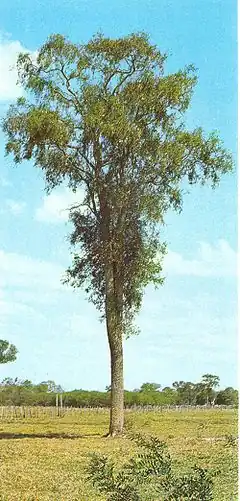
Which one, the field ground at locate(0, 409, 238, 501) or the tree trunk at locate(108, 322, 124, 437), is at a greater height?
the tree trunk at locate(108, 322, 124, 437)

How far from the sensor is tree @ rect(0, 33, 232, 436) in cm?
586

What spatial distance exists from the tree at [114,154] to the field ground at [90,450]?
334 mm

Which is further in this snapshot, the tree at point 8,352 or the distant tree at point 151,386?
the tree at point 8,352

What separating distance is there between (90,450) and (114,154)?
1.86 m

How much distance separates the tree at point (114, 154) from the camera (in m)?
5.86

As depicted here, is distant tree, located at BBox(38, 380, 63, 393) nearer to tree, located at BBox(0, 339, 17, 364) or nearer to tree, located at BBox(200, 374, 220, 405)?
tree, located at BBox(0, 339, 17, 364)

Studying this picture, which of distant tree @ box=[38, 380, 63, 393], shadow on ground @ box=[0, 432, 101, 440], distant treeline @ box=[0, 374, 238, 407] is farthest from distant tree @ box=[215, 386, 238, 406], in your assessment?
shadow on ground @ box=[0, 432, 101, 440]

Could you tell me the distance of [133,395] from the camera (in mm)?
6355

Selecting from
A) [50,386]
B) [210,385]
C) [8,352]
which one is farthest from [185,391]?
[8,352]

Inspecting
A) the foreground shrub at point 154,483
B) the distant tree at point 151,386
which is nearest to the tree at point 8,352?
the distant tree at point 151,386

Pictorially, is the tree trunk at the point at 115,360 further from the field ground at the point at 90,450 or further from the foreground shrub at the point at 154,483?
the foreground shrub at the point at 154,483

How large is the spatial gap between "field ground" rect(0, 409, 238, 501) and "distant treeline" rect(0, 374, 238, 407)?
3.2 inches

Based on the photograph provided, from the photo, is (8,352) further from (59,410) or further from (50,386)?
(59,410)

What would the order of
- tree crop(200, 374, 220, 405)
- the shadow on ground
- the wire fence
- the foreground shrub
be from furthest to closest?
the shadow on ground → the wire fence → tree crop(200, 374, 220, 405) → the foreground shrub
